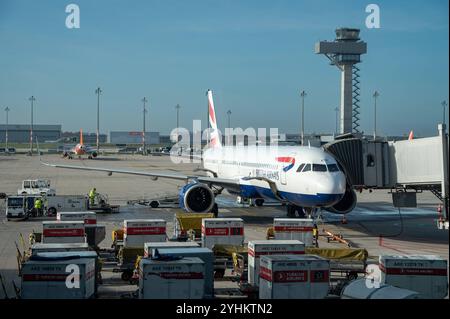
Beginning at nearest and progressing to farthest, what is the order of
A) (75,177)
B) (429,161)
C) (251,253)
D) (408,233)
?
(251,253) → (429,161) → (408,233) → (75,177)

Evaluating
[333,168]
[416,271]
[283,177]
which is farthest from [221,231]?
[416,271]

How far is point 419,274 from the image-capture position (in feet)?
Result: 63.3

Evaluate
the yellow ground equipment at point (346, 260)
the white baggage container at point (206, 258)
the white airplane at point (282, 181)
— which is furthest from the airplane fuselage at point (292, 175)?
the white baggage container at point (206, 258)

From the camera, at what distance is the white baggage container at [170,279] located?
57.0ft

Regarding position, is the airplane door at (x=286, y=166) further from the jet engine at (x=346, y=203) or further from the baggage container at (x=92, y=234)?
the baggage container at (x=92, y=234)

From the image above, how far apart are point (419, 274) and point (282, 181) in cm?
1630

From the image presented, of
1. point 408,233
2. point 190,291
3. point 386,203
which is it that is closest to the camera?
point 190,291

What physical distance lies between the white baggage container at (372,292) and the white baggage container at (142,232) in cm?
1236

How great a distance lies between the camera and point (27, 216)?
39938 mm

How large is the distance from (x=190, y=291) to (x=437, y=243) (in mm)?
18141

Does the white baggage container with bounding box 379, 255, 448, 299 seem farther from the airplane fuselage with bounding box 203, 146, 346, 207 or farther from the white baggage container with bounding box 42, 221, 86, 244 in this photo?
the white baggage container with bounding box 42, 221, 86, 244

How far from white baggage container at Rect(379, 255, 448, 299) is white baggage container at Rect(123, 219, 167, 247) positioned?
35.7ft

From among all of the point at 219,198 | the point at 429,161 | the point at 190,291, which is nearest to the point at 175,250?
the point at 190,291
